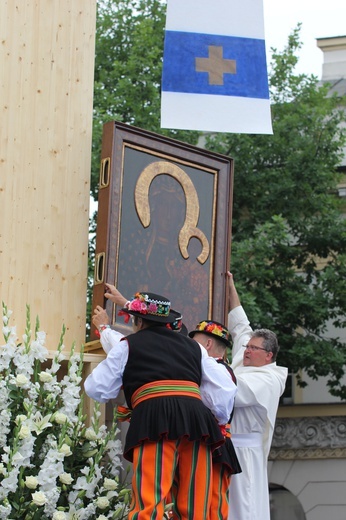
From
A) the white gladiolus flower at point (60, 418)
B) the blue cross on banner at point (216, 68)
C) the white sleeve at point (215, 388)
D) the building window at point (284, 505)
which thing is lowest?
the building window at point (284, 505)

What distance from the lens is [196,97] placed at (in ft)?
33.0

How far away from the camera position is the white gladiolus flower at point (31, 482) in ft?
23.4

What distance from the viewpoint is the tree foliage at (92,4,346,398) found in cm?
1906

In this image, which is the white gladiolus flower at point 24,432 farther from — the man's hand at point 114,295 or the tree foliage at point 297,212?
the tree foliage at point 297,212

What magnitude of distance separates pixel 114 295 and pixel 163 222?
38.1 inches

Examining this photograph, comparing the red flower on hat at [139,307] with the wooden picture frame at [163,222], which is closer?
the red flower on hat at [139,307]

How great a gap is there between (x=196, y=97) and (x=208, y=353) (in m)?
2.65

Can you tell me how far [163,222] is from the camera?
9.37 m

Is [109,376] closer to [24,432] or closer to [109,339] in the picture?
[24,432]

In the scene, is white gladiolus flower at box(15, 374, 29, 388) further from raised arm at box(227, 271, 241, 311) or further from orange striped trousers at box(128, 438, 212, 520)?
raised arm at box(227, 271, 241, 311)

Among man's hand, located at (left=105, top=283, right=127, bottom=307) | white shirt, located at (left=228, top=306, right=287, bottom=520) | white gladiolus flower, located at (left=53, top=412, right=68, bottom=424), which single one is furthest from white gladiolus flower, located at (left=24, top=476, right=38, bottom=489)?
white shirt, located at (left=228, top=306, right=287, bottom=520)

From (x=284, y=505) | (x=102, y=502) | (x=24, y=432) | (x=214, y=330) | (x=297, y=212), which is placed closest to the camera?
(x=24, y=432)

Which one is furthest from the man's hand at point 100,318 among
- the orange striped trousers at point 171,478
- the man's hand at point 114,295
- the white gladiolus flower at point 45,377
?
the orange striped trousers at point 171,478

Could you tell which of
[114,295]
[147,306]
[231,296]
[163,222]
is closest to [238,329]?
[231,296]
